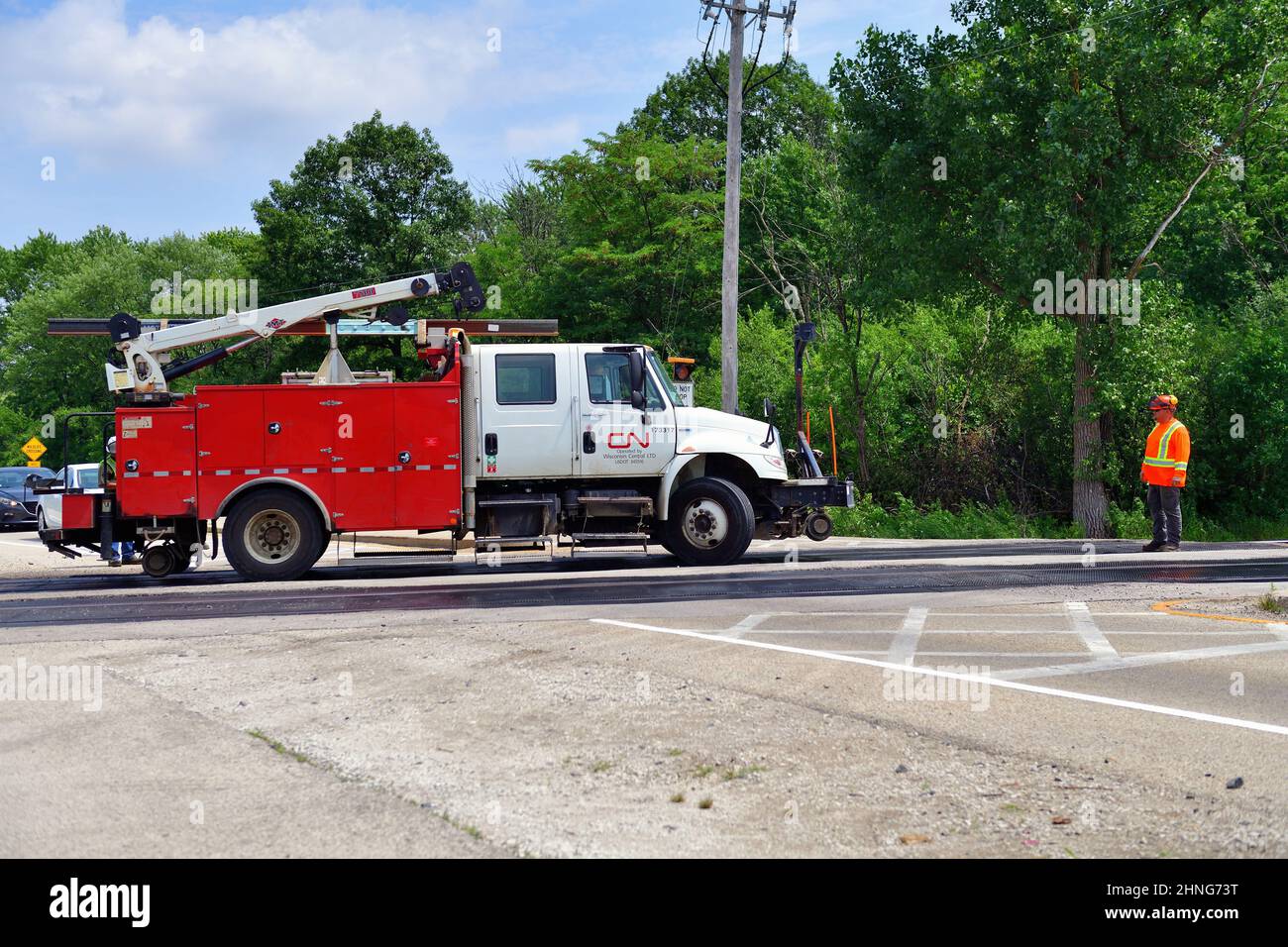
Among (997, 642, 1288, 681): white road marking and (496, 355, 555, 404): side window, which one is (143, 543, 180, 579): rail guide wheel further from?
(997, 642, 1288, 681): white road marking

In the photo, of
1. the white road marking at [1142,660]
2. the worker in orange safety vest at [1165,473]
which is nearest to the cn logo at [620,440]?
the worker in orange safety vest at [1165,473]

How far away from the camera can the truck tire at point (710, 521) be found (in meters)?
15.0

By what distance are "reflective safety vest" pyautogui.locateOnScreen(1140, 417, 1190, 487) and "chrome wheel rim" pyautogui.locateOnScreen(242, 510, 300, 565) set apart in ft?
37.6

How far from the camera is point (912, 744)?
5.80m

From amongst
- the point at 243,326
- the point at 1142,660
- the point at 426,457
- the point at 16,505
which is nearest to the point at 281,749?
the point at 1142,660

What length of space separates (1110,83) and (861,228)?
4715mm

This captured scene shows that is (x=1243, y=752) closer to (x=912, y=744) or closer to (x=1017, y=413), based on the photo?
(x=912, y=744)

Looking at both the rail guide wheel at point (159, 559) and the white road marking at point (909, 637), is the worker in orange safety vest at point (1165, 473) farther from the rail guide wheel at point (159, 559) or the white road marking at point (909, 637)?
the rail guide wheel at point (159, 559)

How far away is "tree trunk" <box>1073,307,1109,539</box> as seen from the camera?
1975 cm

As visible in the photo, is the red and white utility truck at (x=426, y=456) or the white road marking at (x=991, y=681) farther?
the red and white utility truck at (x=426, y=456)
